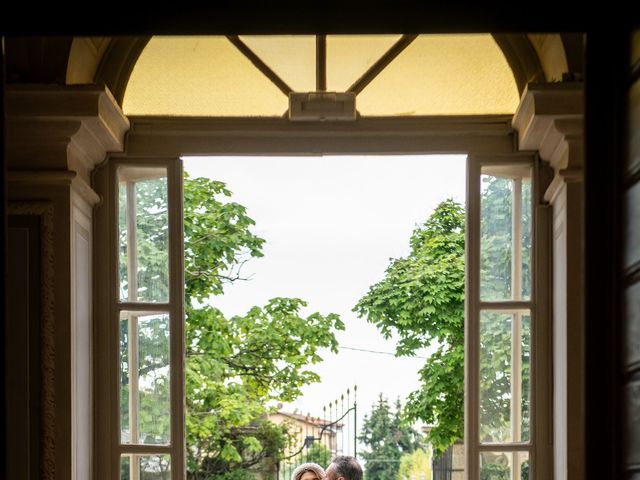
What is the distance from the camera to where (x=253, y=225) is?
1386 centimetres

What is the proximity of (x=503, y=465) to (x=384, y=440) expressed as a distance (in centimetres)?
1182

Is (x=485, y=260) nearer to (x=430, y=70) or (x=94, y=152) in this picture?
(x=430, y=70)

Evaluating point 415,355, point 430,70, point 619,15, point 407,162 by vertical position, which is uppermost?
point 407,162

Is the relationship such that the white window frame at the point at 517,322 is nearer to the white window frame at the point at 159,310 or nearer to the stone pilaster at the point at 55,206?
the white window frame at the point at 159,310

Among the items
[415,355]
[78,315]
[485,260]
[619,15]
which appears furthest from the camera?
[415,355]

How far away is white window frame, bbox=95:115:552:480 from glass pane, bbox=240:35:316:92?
0.68 feet

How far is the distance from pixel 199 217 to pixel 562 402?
29.2 feet

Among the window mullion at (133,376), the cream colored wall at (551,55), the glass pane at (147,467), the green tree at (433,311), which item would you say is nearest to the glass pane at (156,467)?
the glass pane at (147,467)

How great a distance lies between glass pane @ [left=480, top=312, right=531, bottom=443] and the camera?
16.8 ft

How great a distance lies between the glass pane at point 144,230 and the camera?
16.9 ft

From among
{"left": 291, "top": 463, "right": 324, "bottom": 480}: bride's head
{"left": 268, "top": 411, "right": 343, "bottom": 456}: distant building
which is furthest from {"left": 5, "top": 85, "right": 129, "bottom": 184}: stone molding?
{"left": 268, "top": 411, "right": 343, "bottom": 456}: distant building

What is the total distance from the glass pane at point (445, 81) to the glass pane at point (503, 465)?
1.58m

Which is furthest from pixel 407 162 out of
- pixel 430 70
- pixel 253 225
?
pixel 430 70

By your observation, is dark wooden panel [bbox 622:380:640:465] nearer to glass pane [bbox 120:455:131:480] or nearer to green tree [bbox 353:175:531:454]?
glass pane [bbox 120:455:131:480]
